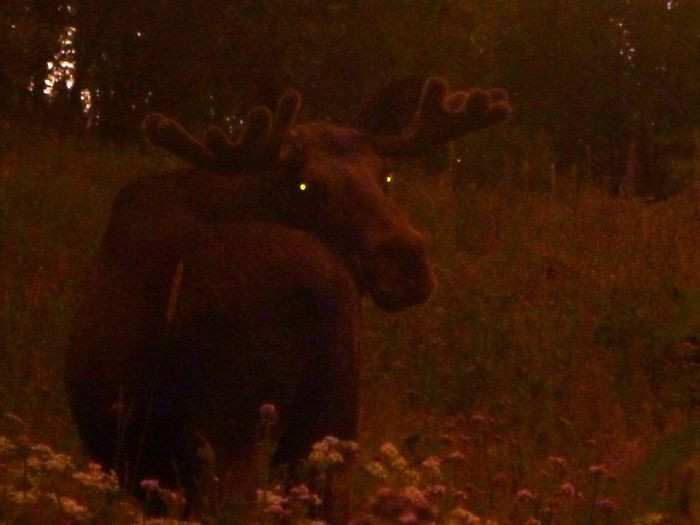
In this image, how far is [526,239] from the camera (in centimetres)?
1116

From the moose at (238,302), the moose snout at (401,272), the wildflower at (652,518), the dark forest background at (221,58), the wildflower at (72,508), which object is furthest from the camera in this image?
the dark forest background at (221,58)

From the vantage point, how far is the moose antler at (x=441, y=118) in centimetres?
589

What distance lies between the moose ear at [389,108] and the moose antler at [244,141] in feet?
1.42

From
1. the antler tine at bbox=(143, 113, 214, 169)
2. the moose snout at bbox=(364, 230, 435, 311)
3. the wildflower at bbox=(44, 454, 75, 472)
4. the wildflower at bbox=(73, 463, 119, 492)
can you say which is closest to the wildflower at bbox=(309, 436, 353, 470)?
the wildflower at bbox=(73, 463, 119, 492)

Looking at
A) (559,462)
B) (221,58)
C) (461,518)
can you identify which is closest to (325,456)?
(461,518)

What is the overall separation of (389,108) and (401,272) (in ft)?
3.83

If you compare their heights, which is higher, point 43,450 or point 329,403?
point 329,403

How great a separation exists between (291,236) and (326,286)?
234mm

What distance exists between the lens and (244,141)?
538 cm

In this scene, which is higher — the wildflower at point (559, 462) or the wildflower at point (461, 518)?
the wildflower at point (559, 462)

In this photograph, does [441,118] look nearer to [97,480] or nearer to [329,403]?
[329,403]

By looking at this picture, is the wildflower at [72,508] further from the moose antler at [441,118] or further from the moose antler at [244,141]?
the moose antler at [441,118]

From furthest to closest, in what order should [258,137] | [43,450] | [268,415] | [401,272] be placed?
[258,137] < [401,272] < [268,415] < [43,450]

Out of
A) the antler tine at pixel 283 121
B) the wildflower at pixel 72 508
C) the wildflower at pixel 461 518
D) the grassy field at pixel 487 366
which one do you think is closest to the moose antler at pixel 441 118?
the antler tine at pixel 283 121
